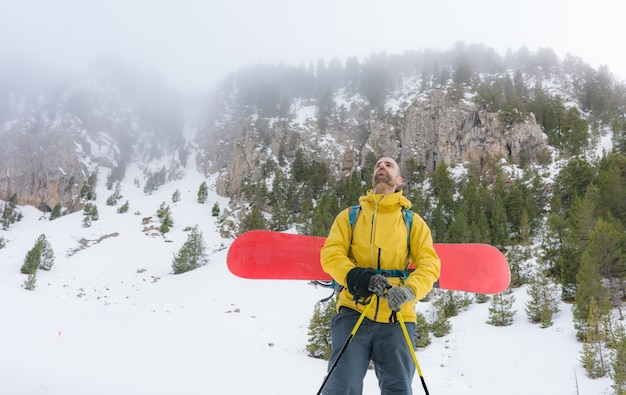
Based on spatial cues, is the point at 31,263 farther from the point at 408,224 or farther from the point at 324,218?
the point at 408,224

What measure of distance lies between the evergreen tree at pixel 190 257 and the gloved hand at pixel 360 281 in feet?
96.2

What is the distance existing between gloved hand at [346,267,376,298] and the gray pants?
0.33 m

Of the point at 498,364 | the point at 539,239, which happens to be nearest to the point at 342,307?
the point at 498,364

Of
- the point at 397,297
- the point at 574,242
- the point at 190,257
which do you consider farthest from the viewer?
the point at 190,257

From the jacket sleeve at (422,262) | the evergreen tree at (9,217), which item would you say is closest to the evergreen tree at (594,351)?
the jacket sleeve at (422,262)

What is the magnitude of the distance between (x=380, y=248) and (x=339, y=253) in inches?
11.6

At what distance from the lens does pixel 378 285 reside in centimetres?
195

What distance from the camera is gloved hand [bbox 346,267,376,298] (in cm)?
199

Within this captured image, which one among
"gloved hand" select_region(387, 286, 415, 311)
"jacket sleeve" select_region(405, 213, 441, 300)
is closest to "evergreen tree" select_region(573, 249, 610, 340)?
"jacket sleeve" select_region(405, 213, 441, 300)

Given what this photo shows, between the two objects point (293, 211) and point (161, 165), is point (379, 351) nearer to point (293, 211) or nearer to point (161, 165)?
point (293, 211)

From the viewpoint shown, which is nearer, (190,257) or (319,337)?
(319,337)

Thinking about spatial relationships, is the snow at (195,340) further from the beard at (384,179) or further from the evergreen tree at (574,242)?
the beard at (384,179)

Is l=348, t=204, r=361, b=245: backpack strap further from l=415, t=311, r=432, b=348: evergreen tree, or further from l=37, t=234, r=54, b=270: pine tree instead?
l=37, t=234, r=54, b=270: pine tree

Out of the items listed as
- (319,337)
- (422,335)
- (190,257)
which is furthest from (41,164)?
(422,335)
